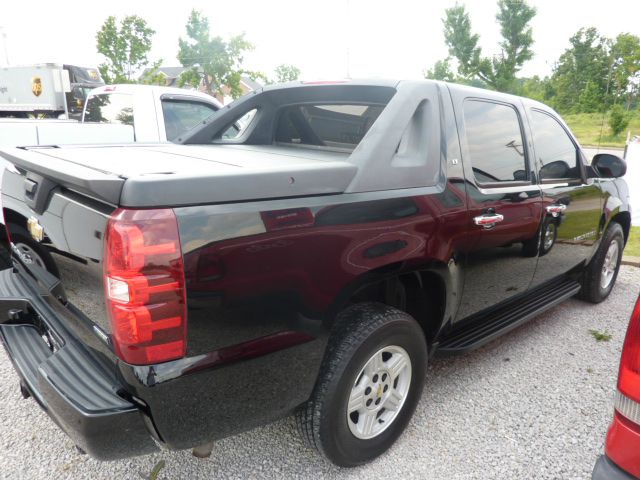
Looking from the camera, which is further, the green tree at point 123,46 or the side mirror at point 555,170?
the green tree at point 123,46

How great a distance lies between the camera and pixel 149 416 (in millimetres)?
1652

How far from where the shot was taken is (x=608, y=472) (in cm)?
152

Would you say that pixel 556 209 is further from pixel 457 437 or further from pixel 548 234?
pixel 457 437

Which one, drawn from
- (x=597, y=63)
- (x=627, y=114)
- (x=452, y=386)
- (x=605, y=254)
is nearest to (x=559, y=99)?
(x=597, y=63)

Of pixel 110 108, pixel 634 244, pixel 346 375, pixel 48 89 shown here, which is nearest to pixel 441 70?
pixel 48 89

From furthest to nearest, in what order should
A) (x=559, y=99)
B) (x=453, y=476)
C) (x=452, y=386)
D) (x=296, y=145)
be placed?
1. (x=559, y=99)
2. (x=296, y=145)
3. (x=452, y=386)
4. (x=453, y=476)

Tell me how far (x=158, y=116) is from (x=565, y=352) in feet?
16.0

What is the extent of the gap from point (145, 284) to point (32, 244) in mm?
1096

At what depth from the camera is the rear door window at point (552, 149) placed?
3.34 meters

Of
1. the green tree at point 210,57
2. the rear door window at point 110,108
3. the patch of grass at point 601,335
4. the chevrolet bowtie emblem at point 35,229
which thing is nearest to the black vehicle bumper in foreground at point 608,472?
the chevrolet bowtie emblem at point 35,229

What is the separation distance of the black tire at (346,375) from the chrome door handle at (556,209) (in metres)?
1.49

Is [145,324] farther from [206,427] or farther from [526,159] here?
[526,159]

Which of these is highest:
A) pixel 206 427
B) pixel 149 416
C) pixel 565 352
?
pixel 149 416

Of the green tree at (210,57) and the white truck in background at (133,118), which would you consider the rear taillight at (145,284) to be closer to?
the white truck in background at (133,118)
